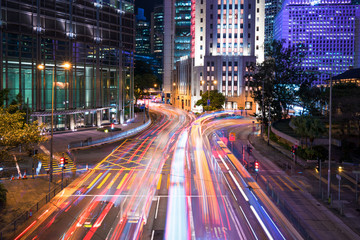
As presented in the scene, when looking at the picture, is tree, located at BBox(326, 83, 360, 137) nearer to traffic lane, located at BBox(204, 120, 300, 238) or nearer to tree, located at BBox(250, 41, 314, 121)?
traffic lane, located at BBox(204, 120, 300, 238)

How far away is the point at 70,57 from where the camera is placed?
179 ft

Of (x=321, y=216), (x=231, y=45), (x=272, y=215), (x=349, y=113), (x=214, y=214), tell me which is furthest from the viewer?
(x=231, y=45)

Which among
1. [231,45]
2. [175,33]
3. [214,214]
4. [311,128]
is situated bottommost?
[214,214]

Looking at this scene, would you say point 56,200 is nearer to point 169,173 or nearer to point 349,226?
point 169,173

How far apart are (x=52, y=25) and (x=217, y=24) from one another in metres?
73.3

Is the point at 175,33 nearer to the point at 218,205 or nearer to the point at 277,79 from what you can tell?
the point at 277,79

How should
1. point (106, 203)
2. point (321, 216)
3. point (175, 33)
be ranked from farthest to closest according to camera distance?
point (175, 33) → point (106, 203) → point (321, 216)

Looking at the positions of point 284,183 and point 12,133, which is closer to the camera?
point 12,133

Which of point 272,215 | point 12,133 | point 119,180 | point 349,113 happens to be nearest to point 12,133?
point 12,133

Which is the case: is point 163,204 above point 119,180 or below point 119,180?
below

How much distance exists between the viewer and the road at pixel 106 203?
16500 mm

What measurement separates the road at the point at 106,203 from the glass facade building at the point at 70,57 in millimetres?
22408

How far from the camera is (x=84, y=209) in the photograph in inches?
781

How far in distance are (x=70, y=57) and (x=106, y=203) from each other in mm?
40166
